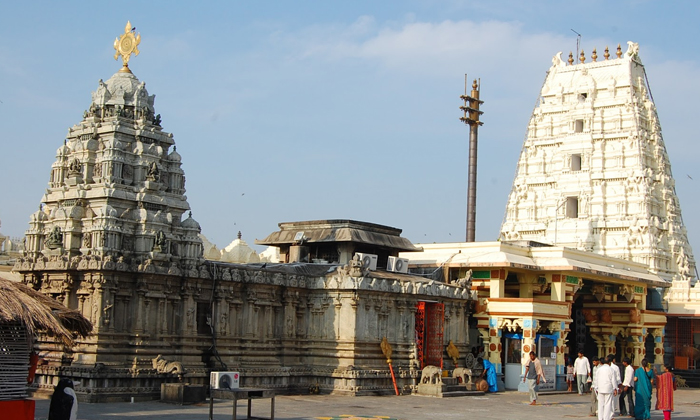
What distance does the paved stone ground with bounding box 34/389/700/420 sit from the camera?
968 inches

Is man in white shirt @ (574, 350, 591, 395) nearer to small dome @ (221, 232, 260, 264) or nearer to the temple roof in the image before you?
the temple roof

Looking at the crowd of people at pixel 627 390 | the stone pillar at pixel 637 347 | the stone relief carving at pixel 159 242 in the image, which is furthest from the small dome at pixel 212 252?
the crowd of people at pixel 627 390

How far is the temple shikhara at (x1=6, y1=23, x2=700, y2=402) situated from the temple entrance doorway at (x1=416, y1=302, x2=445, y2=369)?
0.20ft

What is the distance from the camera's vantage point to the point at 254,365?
3272 centimetres

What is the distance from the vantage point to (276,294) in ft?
113

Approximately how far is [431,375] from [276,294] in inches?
268

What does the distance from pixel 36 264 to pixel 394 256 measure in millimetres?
16455

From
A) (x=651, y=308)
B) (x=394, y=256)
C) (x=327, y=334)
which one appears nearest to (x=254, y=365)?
(x=327, y=334)

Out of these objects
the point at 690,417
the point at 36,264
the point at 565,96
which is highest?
the point at 565,96

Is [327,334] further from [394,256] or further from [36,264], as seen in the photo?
[36,264]

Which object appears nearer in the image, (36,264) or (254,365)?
(36,264)

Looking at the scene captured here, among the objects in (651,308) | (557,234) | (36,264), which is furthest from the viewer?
(557,234)

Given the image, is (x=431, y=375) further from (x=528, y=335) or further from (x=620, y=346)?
(x=620, y=346)

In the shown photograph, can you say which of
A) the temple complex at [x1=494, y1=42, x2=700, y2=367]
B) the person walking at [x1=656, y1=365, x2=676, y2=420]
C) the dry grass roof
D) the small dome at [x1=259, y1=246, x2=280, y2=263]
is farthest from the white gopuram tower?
the dry grass roof
